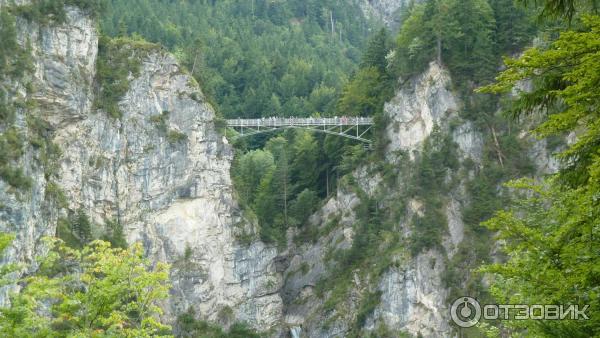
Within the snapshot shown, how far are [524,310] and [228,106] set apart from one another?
72392mm

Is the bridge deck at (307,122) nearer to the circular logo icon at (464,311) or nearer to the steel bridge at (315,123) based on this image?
the steel bridge at (315,123)

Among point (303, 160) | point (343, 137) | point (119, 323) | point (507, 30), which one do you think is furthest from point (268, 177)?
point (119, 323)

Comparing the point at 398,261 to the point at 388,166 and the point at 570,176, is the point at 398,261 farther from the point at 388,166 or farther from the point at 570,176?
the point at 570,176

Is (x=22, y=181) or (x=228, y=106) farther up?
(x=228, y=106)

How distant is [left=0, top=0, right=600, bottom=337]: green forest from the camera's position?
1045 centimetres

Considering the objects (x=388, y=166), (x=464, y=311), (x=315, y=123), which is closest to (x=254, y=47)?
(x=315, y=123)

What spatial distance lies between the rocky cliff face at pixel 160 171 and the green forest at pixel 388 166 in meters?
0.96

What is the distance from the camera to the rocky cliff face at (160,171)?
49.7m

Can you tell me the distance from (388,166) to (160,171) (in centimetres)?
1460

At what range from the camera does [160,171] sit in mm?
54344

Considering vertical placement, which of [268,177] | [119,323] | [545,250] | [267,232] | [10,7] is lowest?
[119,323]

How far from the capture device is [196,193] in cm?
5534

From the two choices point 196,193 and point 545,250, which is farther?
point 196,193

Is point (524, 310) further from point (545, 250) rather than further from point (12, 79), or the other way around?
point (12, 79)
